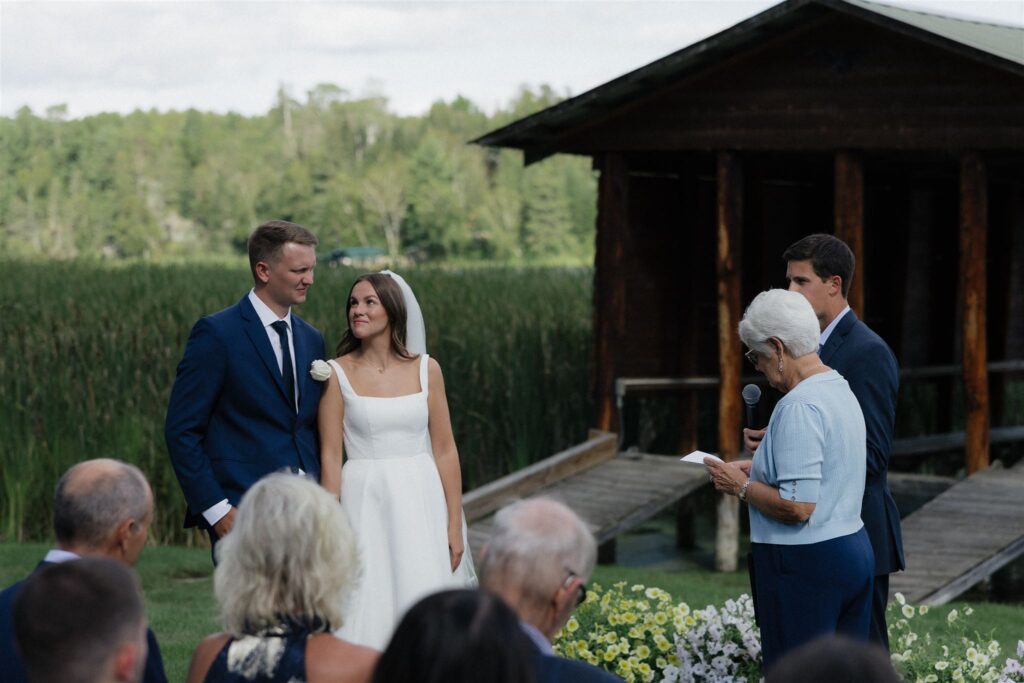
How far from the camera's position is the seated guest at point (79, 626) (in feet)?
9.21

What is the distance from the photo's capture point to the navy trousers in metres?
4.86

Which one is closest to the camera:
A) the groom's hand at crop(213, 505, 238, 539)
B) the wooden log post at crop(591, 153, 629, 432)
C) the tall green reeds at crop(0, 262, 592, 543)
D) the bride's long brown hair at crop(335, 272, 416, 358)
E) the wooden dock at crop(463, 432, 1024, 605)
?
the groom's hand at crop(213, 505, 238, 539)

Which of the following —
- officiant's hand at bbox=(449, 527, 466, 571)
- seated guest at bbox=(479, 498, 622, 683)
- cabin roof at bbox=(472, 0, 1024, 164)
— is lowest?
officiant's hand at bbox=(449, 527, 466, 571)

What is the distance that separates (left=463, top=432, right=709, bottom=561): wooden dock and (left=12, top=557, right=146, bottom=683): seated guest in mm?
7752

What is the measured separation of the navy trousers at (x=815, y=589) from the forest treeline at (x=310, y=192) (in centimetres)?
8563

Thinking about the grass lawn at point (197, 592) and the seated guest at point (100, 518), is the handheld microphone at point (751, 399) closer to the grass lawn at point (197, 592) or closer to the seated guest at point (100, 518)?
the seated guest at point (100, 518)

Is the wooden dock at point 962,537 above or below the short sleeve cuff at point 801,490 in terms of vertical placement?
below

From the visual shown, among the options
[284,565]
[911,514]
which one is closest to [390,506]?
[284,565]

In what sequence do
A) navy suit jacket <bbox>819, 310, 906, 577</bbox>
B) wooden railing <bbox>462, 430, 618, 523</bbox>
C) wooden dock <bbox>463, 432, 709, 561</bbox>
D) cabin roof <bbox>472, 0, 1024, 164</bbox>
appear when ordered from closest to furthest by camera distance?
navy suit jacket <bbox>819, 310, 906, 577</bbox> → cabin roof <bbox>472, 0, 1024, 164</bbox> → wooden dock <bbox>463, 432, 709, 561</bbox> → wooden railing <bbox>462, 430, 618, 523</bbox>

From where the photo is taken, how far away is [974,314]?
11.5m

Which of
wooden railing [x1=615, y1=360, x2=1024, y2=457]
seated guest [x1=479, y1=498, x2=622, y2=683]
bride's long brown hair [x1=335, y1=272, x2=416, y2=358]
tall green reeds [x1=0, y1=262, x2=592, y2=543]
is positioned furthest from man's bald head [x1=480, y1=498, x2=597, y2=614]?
wooden railing [x1=615, y1=360, x2=1024, y2=457]

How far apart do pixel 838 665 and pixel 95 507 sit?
2.13 meters

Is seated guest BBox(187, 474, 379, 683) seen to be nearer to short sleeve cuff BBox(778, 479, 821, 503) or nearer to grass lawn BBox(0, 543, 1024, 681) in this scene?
short sleeve cuff BBox(778, 479, 821, 503)

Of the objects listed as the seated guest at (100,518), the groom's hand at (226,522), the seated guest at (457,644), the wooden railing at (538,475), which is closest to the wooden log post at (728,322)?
the wooden railing at (538,475)
